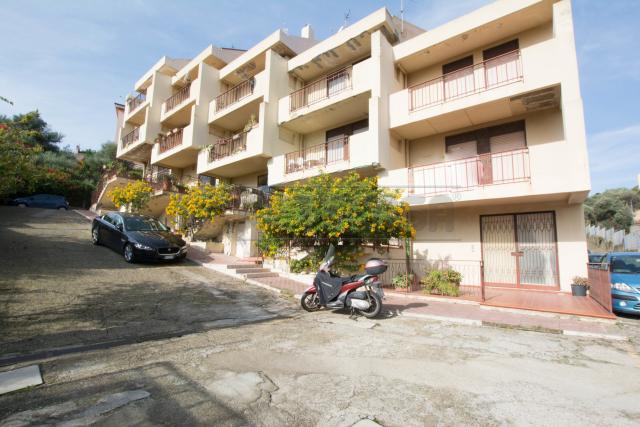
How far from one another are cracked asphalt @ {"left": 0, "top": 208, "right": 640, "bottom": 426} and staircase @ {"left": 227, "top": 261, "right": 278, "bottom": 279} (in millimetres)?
3325

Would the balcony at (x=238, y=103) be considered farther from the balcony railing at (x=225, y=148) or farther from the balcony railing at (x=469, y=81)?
the balcony railing at (x=469, y=81)

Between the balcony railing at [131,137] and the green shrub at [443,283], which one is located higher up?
the balcony railing at [131,137]

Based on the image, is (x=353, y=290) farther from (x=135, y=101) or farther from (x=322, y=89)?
(x=135, y=101)


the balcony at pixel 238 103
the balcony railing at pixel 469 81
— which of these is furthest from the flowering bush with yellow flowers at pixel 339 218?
the balcony at pixel 238 103

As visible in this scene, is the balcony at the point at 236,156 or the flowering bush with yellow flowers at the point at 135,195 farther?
the flowering bush with yellow flowers at the point at 135,195

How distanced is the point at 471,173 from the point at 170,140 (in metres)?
18.2

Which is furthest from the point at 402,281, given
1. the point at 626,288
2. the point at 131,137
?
the point at 131,137

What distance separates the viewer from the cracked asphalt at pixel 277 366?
2.78m

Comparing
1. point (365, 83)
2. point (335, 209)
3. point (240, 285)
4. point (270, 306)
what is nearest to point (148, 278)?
point (240, 285)

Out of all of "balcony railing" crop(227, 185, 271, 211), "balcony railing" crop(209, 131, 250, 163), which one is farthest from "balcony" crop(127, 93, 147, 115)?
"balcony railing" crop(227, 185, 271, 211)

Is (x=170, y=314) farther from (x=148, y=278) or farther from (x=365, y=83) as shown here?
(x=365, y=83)

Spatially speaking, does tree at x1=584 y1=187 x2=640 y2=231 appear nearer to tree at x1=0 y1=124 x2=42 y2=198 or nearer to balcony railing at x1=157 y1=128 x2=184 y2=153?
balcony railing at x1=157 y1=128 x2=184 y2=153

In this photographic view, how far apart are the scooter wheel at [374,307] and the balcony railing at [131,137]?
76.1 ft

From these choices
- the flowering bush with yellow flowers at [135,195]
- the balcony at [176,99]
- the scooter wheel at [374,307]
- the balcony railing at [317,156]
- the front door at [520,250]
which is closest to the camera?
the scooter wheel at [374,307]
